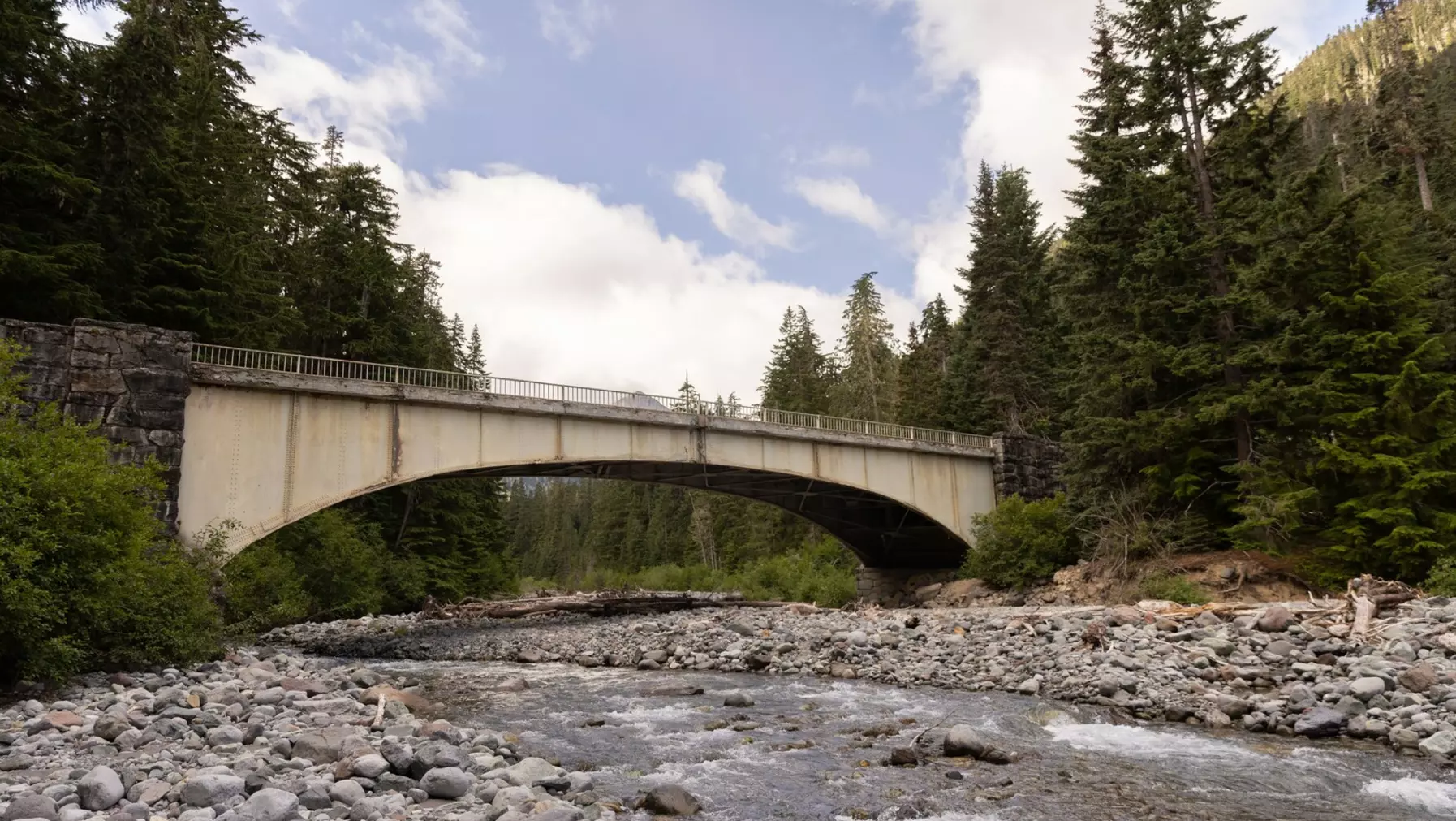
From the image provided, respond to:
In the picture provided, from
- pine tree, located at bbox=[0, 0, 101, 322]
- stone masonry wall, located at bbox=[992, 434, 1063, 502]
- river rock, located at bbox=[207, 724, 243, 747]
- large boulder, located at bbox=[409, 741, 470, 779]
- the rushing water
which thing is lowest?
the rushing water

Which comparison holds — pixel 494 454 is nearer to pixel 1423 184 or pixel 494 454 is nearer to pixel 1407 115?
pixel 1423 184

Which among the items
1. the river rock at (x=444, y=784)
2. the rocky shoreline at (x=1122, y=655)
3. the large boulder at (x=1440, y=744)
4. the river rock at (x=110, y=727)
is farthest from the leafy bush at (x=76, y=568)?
the large boulder at (x=1440, y=744)

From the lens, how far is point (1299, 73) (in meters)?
140

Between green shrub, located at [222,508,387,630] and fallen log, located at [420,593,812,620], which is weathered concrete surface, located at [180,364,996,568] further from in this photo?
fallen log, located at [420,593,812,620]

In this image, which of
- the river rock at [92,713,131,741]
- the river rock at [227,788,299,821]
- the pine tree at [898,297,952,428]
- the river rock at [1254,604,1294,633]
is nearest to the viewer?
the river rock at [227,788,299,821]

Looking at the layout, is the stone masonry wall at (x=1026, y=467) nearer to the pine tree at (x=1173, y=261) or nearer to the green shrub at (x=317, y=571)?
the pine tree at (x=1173, y=261)

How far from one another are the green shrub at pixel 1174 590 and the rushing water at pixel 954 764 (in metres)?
8.69

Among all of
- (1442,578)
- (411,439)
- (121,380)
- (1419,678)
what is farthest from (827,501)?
(121,380)

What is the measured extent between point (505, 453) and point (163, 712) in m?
14.0

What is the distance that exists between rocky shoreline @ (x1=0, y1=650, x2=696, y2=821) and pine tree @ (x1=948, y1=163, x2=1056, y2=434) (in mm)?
34075

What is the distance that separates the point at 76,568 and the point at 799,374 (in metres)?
55.0

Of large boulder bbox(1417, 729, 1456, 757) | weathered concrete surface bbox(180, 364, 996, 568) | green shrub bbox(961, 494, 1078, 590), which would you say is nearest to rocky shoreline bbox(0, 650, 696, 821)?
large boulder bbox(1417, 729, 1456, 757)

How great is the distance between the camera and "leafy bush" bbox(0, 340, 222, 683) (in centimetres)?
923

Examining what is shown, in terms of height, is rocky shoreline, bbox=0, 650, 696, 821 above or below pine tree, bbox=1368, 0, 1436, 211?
below
